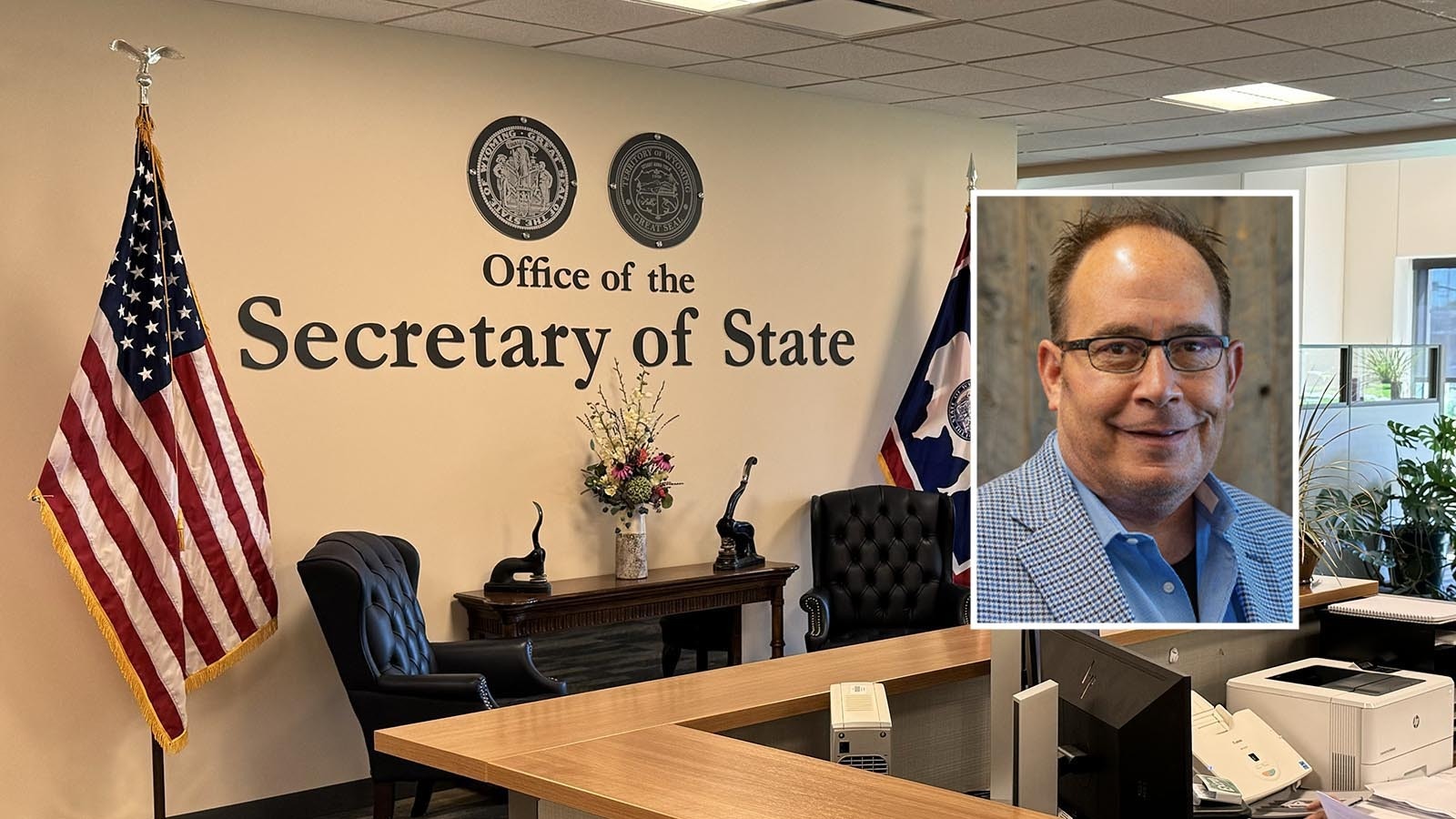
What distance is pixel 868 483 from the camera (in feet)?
23.0

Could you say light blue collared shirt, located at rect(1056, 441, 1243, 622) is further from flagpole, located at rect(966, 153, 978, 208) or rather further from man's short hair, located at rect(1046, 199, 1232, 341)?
flagpole, located at rect(966, 153, 978, 208)

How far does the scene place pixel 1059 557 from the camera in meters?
2.12

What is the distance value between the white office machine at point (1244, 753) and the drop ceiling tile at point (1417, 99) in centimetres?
461

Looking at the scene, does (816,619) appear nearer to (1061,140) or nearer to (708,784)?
(1061,140)

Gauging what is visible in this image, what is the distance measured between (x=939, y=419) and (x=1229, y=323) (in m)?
4.90

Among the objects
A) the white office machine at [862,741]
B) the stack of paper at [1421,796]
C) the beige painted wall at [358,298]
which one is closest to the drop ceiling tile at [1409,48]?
the beige painted wall at [358,298]

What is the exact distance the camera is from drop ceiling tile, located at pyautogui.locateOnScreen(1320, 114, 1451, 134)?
7.38m

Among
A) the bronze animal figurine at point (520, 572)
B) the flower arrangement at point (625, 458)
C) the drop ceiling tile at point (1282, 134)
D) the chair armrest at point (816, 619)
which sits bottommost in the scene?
the chair armrest at point (816, 619)

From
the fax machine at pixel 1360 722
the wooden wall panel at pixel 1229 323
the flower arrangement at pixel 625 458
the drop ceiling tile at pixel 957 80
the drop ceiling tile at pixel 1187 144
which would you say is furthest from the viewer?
the drop ceiling tile at pixel 1187 144

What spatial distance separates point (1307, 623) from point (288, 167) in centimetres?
353

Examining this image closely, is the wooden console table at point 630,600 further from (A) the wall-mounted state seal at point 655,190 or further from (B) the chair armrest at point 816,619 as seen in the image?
(A) the wall-mounted state seal at point 655,190

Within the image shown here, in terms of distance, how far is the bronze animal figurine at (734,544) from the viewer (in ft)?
19.7

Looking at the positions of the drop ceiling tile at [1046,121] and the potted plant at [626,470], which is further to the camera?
the drop ceiling tile at [1046,121]

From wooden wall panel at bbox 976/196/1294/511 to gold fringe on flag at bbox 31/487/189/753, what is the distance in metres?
3.05
